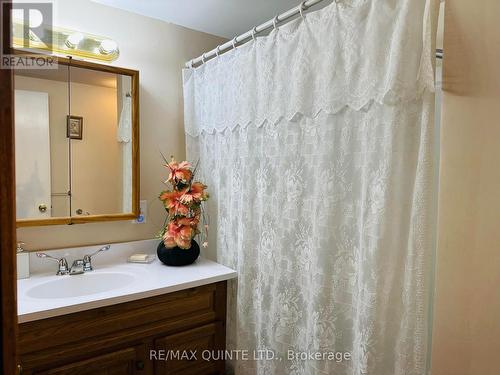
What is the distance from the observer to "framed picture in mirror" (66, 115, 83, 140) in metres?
1.79

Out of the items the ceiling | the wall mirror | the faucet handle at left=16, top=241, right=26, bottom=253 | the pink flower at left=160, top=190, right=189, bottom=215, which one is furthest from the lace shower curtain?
the faucet handle at left=16, top=241, right=26, bottom=253

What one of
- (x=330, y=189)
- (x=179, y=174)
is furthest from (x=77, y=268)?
(x=330, y=189)

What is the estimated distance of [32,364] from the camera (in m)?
1.31

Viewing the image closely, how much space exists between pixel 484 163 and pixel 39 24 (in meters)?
2.04

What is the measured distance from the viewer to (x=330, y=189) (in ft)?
4.35

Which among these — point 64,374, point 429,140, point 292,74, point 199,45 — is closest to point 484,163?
point 429,140

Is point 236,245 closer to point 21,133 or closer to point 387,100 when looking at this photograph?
point 387,100

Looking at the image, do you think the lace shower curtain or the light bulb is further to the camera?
the light bulb

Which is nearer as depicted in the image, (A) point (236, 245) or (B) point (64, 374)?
(B) point (64, 374)

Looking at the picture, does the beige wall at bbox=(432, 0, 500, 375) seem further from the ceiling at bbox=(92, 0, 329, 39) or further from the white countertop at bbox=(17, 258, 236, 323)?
the ceiling at bbox=(92, 0, 329, 39)

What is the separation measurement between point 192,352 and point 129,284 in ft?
1.65

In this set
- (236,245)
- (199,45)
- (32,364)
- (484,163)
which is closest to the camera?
(484,163)

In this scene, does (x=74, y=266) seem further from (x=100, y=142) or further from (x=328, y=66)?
(x=328, y=66)

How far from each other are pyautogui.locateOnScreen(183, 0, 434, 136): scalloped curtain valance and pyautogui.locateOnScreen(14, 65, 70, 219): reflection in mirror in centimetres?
84
